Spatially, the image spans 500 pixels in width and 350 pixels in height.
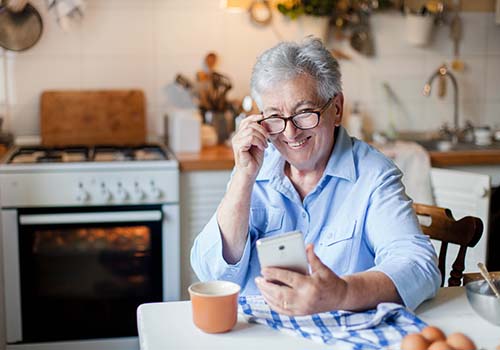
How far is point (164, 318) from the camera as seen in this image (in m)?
1.53

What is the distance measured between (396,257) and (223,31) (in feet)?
7.34

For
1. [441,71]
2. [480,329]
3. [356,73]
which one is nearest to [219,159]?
[356,73]

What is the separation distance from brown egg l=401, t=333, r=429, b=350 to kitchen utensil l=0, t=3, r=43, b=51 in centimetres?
261

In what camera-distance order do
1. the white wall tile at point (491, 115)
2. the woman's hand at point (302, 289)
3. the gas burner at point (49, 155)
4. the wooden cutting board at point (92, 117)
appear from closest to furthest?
the woman's hand at point (302, 289) < the gas burner at point (49, 155) < the wooden cutting board at point (92, 117) < the white wall tile at point (491, 115)

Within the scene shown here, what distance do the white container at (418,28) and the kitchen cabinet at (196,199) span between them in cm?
124

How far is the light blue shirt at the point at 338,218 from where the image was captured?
1719mm

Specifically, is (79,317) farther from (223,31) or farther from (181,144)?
(223,31)

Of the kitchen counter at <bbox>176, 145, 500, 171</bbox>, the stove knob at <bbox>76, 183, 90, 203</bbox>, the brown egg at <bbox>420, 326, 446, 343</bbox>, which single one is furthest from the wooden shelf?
the brown egg at <bbox>420, 326, 446, 343</bbox>

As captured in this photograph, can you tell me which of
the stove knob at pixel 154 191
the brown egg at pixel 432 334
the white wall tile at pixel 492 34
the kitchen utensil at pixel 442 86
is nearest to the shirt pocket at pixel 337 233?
the brown egg at pixel 432 334

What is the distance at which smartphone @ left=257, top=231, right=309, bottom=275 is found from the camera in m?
1.35

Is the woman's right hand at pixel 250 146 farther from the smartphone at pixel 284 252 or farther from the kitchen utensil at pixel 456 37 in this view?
the kitchen utensil at pixel 456 37

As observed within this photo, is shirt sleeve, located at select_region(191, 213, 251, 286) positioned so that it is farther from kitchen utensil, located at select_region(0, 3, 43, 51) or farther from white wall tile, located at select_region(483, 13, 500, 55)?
white wall tile, located at select_region(483, 13, 500, 55)

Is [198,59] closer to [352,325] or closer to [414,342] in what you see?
[352,325]

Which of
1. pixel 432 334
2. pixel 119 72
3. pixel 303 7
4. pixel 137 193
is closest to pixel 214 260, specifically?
pixel 432 334
